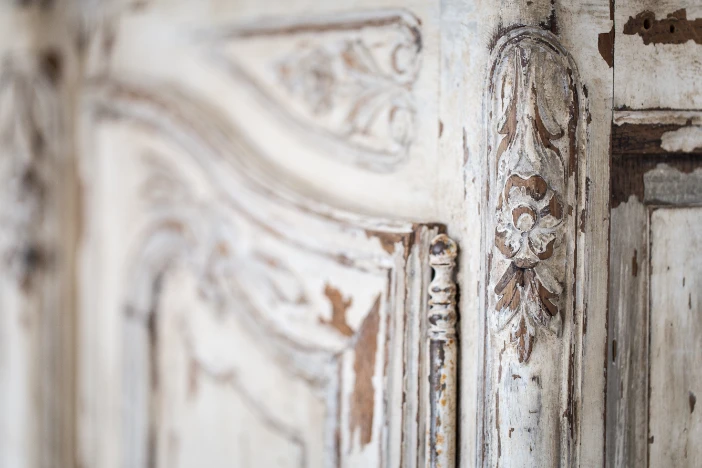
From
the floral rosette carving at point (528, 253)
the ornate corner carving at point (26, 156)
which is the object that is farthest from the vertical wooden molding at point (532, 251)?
the ornate corner carving at point (26, 156)

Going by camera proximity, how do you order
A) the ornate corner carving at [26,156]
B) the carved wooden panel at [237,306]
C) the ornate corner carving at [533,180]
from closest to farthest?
the ornate corner carving at [533,180]
the carved wooden panel at [237,306]
the ornate corner carving at [26,156]

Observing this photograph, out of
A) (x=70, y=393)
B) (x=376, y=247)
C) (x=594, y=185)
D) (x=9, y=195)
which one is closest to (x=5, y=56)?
(x=9, y=195)

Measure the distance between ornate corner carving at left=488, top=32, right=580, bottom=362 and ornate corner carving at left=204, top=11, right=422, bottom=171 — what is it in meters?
0.14

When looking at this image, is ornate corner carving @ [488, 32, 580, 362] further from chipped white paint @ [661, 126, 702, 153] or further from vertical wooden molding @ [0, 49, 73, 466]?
vertical wooden molding @ [0, 49, 73, 466]

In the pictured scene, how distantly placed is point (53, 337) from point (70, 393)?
0.36 feet

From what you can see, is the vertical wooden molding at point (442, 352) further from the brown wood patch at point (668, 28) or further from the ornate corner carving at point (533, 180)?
the brown wood patch at point (668, 28)

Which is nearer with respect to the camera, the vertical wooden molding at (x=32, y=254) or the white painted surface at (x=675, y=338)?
Answer: the white painted surface at (x=675, y=338)

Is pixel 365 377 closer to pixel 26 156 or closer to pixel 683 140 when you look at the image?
pixel 683 140

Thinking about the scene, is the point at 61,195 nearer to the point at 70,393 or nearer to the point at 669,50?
the point at 70,393

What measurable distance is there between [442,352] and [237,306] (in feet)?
1.13

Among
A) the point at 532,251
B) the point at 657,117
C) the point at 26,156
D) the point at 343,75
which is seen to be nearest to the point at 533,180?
the point at 532,251

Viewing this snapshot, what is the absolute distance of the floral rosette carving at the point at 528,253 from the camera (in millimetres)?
667

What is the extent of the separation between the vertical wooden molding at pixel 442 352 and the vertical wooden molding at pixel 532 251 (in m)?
0.05

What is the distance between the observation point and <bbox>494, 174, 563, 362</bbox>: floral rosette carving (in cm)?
67
